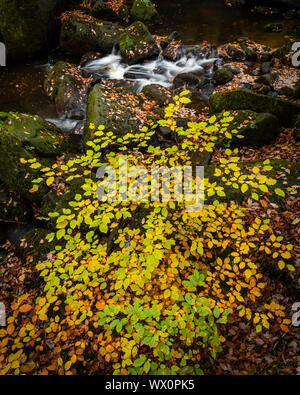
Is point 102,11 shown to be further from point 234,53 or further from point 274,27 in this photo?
point 274,27

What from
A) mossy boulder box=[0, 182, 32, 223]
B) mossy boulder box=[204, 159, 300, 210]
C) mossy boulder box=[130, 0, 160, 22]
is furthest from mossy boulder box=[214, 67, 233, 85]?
mossy boulder box=[0, 182, 32, 223]

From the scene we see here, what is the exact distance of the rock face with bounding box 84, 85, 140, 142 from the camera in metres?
6.58

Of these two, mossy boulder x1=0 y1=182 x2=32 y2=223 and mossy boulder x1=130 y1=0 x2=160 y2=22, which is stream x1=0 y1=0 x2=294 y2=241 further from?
mossy boulder x1=130 y1=0 x2=160 y2=22

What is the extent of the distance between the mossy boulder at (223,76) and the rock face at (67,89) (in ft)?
20.3

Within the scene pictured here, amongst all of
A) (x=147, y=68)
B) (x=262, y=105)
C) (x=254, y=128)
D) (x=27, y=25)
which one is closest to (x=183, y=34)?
(x=147, y=68)

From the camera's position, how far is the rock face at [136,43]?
11.9 m

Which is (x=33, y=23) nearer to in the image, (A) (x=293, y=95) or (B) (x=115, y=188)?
(B) (x=115, y=188)

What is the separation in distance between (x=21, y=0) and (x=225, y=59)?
34.4 ft

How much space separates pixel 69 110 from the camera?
29.1ft

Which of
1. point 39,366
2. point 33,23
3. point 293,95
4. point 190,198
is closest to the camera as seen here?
point 39,366

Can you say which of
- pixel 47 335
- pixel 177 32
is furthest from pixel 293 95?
pixel 47 335

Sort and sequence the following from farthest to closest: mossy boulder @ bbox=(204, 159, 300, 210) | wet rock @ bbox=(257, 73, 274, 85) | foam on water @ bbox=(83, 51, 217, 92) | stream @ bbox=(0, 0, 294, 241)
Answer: foam on water @ bbox=(83, 51, 217, 92) < wet rock @ bbox=(257, 73, 274, 85) < stream @ bbox=(0, 0, 294, 241) < mossy boulder @ bbox=(204, 159, 300, 210)

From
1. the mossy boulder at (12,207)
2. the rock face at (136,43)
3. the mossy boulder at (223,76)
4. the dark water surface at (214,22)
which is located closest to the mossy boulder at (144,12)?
the dark water surface at (214,22)

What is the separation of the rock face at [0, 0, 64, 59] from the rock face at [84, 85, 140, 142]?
23.9ft
